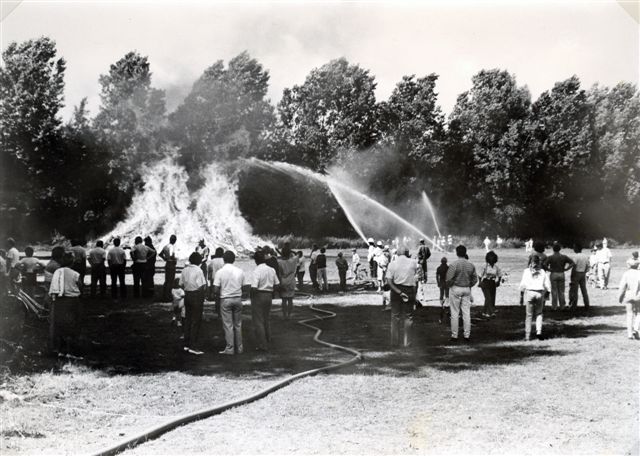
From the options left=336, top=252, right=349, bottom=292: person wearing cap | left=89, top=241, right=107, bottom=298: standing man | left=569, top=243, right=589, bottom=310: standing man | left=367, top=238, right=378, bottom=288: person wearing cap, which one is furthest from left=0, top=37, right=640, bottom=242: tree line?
left=569, top=243, right=589, bottom=310: standing man

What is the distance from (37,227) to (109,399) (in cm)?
4264

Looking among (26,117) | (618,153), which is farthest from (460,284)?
(618,153)

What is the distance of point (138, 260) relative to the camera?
68.2 ft

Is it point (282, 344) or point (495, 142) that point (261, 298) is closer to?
point (282, 344)

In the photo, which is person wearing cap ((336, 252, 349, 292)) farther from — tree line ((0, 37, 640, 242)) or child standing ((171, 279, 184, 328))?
tree line ((0, 37, 640, 242))

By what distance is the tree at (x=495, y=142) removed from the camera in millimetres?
63344

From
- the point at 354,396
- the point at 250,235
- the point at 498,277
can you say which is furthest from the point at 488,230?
the point at 354,396

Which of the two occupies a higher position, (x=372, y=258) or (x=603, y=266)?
(x=372, y=258)

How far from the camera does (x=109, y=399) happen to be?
374 inches

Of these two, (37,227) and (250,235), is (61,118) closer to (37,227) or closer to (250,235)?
(37,227)

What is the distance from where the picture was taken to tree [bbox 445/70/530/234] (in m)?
63.3

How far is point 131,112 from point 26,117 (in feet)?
25.4

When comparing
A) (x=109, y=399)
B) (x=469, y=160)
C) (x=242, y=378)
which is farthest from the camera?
(x=469, y=160)

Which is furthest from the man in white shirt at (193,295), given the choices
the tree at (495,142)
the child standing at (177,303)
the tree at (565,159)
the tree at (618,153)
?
the tree at (618,153)
